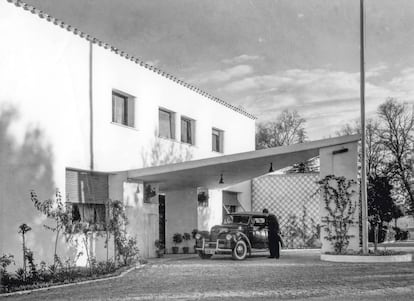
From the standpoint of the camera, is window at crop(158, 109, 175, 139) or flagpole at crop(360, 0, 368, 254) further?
window at crop(158, 109, 175, 139)

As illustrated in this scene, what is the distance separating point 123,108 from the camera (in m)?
17.0

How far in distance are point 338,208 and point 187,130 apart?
281 inches

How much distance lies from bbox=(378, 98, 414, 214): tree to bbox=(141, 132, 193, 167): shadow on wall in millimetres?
18631

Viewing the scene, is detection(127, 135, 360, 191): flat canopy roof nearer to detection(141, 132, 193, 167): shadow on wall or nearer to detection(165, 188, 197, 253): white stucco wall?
detection(141, 132, 193, 167): shadow on wall

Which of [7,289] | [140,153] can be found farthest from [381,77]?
[7,289]

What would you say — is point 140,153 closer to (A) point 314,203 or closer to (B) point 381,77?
(A) point 314,203

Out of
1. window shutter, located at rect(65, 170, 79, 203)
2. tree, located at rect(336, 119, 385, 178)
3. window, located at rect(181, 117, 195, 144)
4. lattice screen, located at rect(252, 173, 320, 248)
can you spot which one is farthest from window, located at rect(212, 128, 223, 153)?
tree, located at rect(336, 119, 385, 178)

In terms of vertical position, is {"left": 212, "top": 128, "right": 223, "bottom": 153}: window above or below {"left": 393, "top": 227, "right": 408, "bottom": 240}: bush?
above

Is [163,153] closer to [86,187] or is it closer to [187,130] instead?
[187,130]

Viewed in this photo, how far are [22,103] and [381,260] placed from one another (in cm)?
875

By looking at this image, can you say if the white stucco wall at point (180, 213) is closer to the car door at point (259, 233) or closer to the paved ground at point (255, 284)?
the car door at point (259, 233)

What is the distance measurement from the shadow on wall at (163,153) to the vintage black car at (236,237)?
8.66 ft

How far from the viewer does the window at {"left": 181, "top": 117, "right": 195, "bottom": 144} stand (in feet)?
68.1

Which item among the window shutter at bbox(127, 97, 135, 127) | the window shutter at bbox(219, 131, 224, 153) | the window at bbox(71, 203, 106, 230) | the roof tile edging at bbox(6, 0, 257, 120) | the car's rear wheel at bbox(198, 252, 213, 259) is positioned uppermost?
the roof tile edging at bbox(6, 0, 257, 120)
